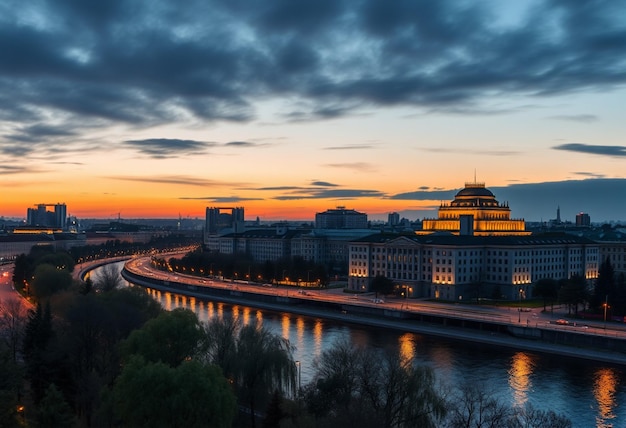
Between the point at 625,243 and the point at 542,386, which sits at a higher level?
the point at 625,243

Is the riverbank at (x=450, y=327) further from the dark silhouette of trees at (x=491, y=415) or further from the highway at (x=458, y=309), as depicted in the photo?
the dark silhouette of trees at (x=491, y=415)

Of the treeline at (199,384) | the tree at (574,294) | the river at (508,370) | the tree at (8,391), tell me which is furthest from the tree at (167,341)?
the tree at (574,294)

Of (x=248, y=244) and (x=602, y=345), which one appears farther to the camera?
(x=248, y=244)

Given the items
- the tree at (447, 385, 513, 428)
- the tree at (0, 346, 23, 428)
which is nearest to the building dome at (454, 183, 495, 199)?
the tree at (447, 385, 513, 428)

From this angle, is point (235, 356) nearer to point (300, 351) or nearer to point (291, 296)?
point (300, 351)

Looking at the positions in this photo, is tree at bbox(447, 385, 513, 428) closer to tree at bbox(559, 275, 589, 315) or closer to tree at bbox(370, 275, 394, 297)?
tree at bbox(559, 275, 589, 315)

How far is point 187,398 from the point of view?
68.9 feet

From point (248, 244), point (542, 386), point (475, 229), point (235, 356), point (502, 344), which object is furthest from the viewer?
point (248, 244)

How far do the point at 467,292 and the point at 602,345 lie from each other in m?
26.9

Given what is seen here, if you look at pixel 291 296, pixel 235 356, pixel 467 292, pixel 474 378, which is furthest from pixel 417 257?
pixel 235 356

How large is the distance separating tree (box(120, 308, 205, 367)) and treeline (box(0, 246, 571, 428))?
0.04 metres

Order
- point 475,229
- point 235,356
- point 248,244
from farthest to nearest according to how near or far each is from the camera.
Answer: point 248,244 < point 475,229 < point 235,356

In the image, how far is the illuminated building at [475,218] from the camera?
282ft

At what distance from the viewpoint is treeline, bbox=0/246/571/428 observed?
21281 millimetres
